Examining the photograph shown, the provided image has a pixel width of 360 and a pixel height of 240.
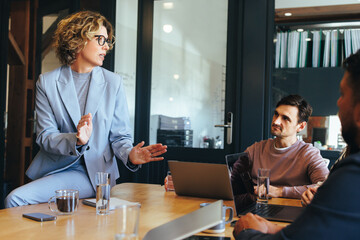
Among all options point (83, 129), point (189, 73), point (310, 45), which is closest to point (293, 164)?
point (83, 129)

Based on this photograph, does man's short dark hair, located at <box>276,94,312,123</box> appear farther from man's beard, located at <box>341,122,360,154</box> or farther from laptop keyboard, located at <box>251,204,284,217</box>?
man's beard, located at <box>341,122,360,154</box>

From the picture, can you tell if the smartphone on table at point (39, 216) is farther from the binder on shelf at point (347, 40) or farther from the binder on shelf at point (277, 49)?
the binder on shelf at point (347, 40)

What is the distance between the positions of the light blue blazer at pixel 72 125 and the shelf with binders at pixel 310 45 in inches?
84.8

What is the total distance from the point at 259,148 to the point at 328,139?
1755 mm

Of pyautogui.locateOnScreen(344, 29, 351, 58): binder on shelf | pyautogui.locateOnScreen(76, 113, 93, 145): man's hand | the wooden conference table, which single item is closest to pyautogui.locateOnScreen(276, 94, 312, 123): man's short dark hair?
the wooden conference table

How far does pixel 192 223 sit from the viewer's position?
0.91 m

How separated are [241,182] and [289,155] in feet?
3.02

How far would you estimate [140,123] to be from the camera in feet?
13.3

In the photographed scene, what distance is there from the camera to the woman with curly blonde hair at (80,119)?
223cm

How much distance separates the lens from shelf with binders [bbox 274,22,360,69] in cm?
404

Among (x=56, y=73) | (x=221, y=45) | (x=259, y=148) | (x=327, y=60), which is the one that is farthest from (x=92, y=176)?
(x=327, y=60)

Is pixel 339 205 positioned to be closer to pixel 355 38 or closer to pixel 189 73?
pixel 189 73

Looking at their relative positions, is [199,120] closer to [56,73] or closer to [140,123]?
[140,123]

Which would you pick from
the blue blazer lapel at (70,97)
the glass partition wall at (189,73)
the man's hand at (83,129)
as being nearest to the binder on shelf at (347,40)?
the glass partition wall at (189,73)
